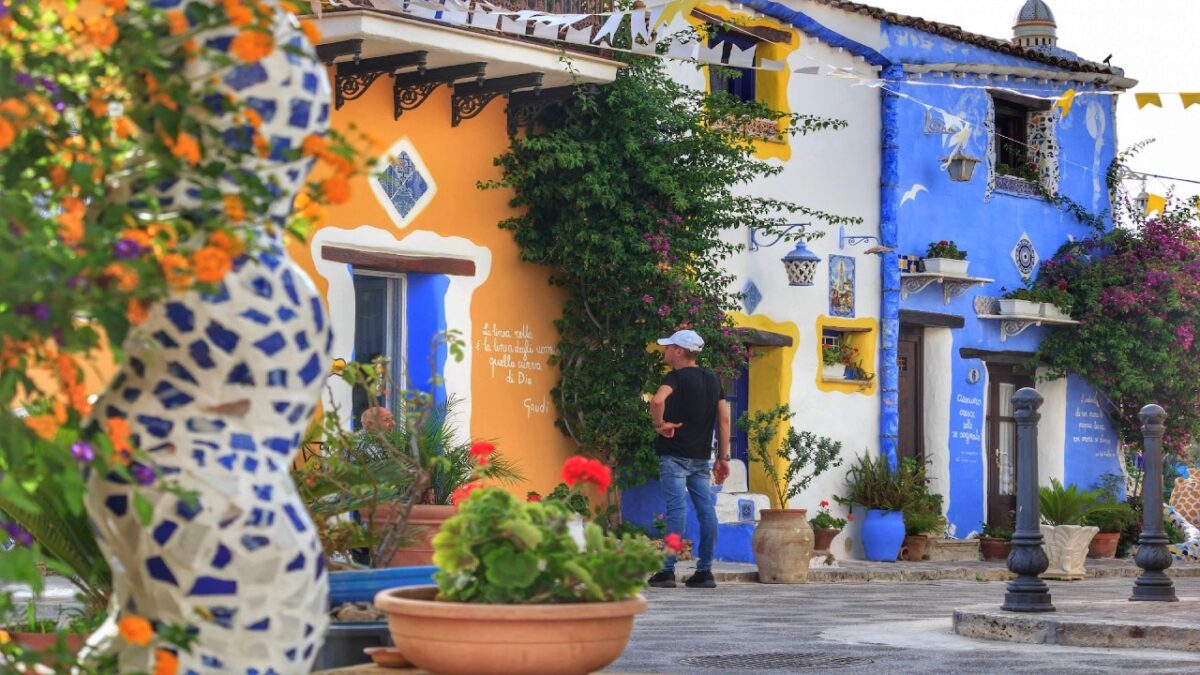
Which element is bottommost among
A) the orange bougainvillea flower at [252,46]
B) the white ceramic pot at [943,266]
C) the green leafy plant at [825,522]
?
the green leafy plant at [825,522]

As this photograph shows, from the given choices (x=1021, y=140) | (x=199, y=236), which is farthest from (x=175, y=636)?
(x=1021, y=140)

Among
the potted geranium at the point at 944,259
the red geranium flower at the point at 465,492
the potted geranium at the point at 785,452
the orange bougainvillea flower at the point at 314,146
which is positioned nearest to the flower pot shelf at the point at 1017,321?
the potted geranium at the point at 944,259

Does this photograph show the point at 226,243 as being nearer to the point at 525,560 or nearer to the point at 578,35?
the point at 525,560

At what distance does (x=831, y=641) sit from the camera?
955 centimetres

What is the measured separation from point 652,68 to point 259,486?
12.6 meters

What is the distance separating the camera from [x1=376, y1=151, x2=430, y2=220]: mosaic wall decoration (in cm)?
1411

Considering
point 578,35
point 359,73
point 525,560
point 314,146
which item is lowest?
point 525,560

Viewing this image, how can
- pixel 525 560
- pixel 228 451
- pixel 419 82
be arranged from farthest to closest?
pixel 419 82 < pixel 525 560 < pixel 228 451

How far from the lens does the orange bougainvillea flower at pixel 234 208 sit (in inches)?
105

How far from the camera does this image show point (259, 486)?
9.42 feet

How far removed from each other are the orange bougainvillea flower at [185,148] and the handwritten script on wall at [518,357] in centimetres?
1208

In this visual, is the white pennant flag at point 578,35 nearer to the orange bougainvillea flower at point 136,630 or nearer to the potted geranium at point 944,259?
the potted geranium at point 944,259

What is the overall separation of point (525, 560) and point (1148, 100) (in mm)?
7549

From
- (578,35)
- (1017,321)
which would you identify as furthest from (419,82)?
(1017,321)
